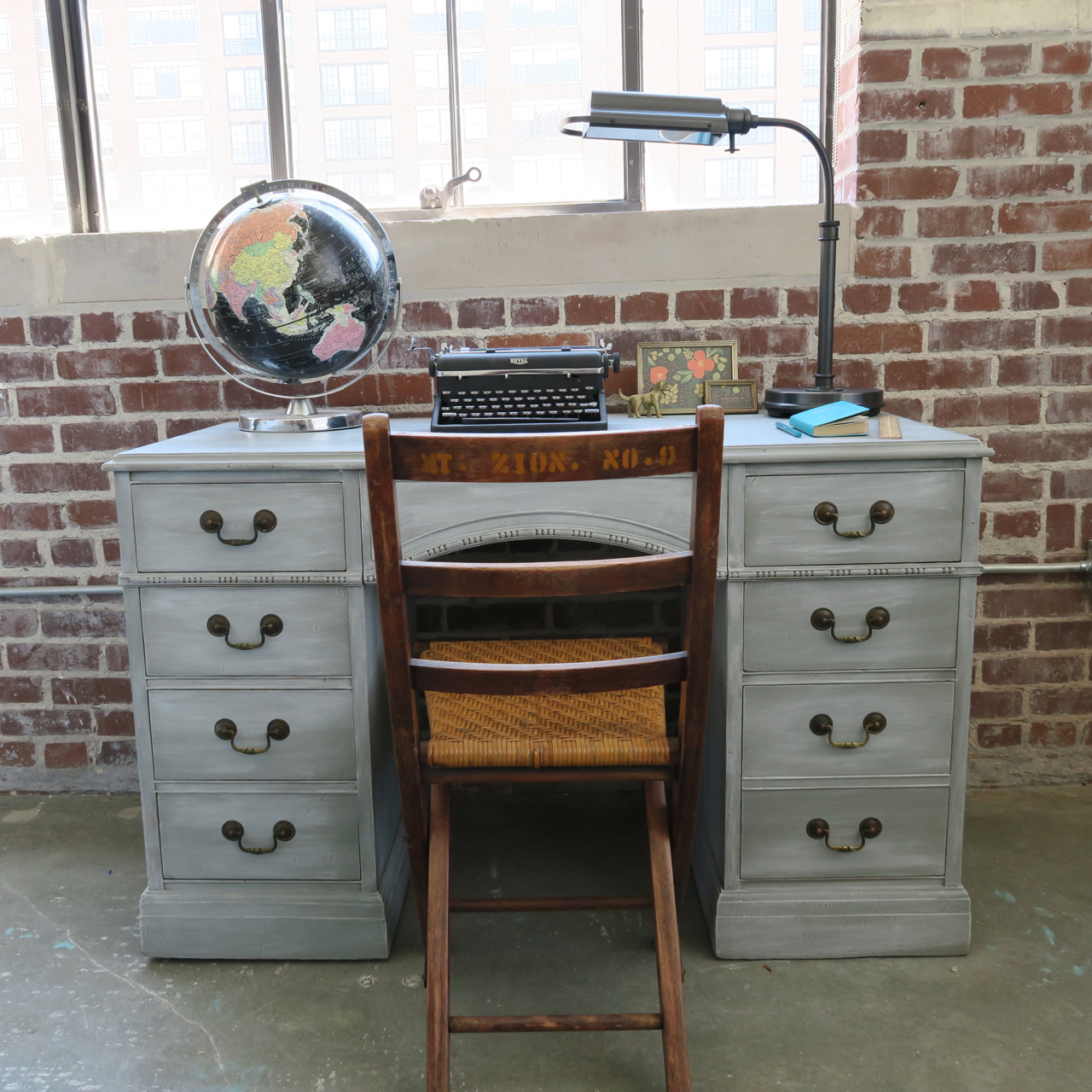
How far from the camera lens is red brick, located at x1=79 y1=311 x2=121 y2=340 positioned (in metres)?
2.21

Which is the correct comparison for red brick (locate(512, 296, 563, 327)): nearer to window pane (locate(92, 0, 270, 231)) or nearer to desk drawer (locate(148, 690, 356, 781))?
window pane (locate(92, 0, 270, 231))

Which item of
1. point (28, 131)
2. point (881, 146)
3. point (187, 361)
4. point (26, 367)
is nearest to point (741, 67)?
point (881, 146)

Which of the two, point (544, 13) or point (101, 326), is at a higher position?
point (544, 13)

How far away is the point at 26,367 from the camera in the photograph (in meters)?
2.23

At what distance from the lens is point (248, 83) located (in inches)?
89.0

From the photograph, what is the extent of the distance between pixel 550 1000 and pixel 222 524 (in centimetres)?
96

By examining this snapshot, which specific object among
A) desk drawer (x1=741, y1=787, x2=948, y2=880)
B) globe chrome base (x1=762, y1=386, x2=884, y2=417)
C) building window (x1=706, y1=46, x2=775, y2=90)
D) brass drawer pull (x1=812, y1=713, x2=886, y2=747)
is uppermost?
building window (x1=706, y1=46, x2=775, y2=90)

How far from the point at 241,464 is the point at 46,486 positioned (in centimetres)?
93

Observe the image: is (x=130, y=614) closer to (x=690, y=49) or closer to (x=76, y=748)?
(x=76, y=748)

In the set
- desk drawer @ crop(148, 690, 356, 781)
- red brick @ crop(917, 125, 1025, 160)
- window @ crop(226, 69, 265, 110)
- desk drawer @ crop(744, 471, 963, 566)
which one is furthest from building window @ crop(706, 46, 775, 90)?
desk drawer @ crop(148, 690, 356, 781)

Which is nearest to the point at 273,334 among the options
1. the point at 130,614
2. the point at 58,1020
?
the point at 130,614

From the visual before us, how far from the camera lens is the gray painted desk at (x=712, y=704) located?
161 centimetres

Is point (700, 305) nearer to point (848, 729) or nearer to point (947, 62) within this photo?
point (947, 62)

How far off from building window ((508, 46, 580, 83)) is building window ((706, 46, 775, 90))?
0.30 meters
